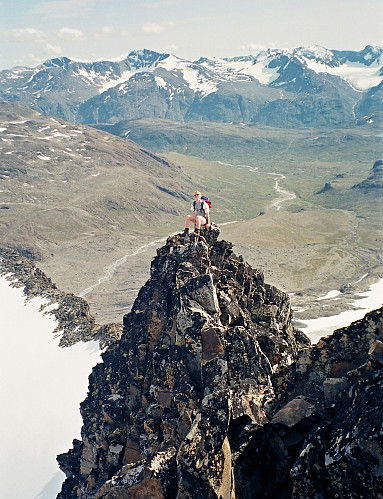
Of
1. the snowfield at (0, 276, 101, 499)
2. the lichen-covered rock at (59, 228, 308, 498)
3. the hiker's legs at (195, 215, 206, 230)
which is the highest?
the hiker's legs at (195, 215, 206, 230)

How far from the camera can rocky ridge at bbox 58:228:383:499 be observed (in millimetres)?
9719

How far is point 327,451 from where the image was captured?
30.9 ft

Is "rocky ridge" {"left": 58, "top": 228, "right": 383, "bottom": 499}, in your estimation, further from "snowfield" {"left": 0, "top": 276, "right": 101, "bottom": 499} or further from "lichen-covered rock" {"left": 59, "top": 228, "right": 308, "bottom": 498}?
"snowfield" {"left": 0, "top": 276, "right": 101, "bottom": 499}

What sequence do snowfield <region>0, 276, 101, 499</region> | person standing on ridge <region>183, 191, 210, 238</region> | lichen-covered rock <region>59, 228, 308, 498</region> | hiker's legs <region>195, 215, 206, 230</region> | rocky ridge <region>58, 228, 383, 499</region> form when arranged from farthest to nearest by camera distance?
snowfield <region>0, 276, 101, 499</region> < person standing on ridge <region>183, 191, 210, 238</region> < hiker's legs <region>195, 215, 206, 230</region> < lichen-covered rock <region>59, 228, 308, 498</region> < rocky ridge <region>58, 228, 383, 499</region>

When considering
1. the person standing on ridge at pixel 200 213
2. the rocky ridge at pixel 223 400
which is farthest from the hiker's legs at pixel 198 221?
the rocky ridge at pixel 223 400

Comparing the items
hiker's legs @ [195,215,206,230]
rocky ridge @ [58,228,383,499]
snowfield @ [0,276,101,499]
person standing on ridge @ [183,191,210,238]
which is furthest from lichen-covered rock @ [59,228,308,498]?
snowfield @ [0,276,101,499]

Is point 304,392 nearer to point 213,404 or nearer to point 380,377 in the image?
point 213,404

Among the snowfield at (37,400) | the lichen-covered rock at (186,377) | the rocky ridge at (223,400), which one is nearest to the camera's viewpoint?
the rocky ridge at (223,400)

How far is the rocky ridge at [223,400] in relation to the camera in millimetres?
9719

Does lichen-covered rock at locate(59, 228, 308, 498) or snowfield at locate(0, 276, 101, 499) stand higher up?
lichen-covered rock at locate(59, 228, 308, 498)

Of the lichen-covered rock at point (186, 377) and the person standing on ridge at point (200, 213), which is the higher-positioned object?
the person standing on ridge at point (200, 213)

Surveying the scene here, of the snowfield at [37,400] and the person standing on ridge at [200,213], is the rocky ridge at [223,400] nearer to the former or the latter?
the person standing on ridge at [200,213]

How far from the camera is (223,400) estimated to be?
477 inches

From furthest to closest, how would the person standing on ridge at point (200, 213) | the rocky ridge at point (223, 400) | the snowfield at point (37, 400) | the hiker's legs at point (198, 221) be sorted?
the snowfield at point (37, 400) → the person standing on ridge at point (200, 213) → the hiker's legs at point (198, 221) → the rocky ridge at point (223, 400)
